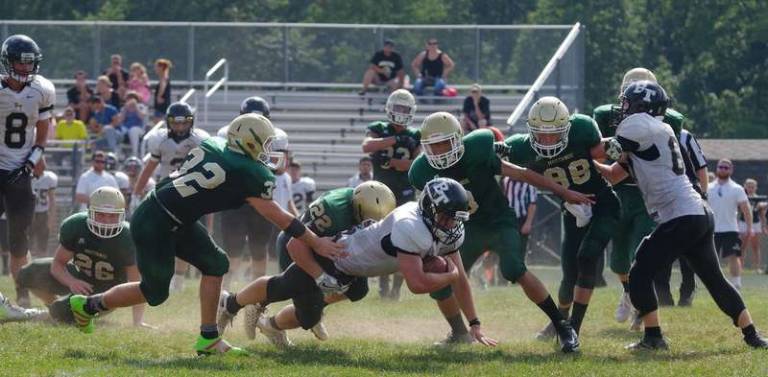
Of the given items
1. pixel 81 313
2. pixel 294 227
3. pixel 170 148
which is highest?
pixel 170 148

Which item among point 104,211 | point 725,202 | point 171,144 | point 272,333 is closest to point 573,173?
point 272,333

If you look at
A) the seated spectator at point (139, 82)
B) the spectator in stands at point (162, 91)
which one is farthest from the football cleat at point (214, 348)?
the seated spectator at point (139, 82)

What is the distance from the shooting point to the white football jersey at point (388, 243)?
9.34m

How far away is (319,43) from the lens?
951 inches

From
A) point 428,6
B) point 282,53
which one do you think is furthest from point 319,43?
point 428,6

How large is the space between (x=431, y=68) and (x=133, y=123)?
4.58m

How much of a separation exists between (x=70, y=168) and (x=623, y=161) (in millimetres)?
13032

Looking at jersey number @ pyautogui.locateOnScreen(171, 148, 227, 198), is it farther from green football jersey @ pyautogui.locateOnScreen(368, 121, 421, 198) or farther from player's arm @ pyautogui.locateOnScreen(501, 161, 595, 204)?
green football jersey @ pyautogui.locateOnScreen(368, 121, 421, 198)

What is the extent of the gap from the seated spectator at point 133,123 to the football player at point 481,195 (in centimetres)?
1135

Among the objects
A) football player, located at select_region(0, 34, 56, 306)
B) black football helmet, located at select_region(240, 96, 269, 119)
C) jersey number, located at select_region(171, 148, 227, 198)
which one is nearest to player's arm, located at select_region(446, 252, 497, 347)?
jersey number, located at select_region(171, 148, 227, 198)

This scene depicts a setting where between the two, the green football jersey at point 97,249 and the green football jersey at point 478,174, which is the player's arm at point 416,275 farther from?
the green football jersey at point 97,249

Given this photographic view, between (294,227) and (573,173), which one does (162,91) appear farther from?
(294,227)

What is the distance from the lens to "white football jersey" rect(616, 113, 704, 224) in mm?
Answer: 9797

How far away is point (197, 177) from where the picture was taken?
946 cm
